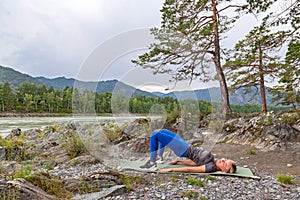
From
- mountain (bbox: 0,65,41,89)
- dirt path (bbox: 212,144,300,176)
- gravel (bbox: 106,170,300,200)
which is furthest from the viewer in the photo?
mountain (bbox: 0,65,41,89)

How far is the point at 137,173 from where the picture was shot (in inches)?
160

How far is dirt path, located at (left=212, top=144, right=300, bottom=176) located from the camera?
16.0 ft

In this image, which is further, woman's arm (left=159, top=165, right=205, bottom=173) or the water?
the water

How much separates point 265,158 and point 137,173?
3.42 metres

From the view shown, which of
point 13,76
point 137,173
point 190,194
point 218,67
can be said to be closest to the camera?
point 190,194

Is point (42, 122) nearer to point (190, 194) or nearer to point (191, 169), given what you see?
point (191, 169)

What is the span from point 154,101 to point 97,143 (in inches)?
68.5

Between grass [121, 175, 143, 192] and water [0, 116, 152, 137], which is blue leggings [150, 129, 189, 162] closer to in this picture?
grass [121, 175, 143, 192]

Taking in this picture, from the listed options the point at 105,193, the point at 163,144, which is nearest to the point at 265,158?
the point at 163,144

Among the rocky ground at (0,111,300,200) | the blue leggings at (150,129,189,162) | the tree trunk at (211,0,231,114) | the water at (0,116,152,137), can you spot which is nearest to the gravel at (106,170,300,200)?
the rocky ground at (0,111,300,200)

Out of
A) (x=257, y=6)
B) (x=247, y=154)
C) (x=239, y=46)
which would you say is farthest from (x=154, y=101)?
(x=239, y=46)

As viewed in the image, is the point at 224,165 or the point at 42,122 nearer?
the point at 224,165

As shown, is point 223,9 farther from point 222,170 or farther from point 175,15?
point 222,170

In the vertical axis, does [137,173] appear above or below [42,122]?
below
